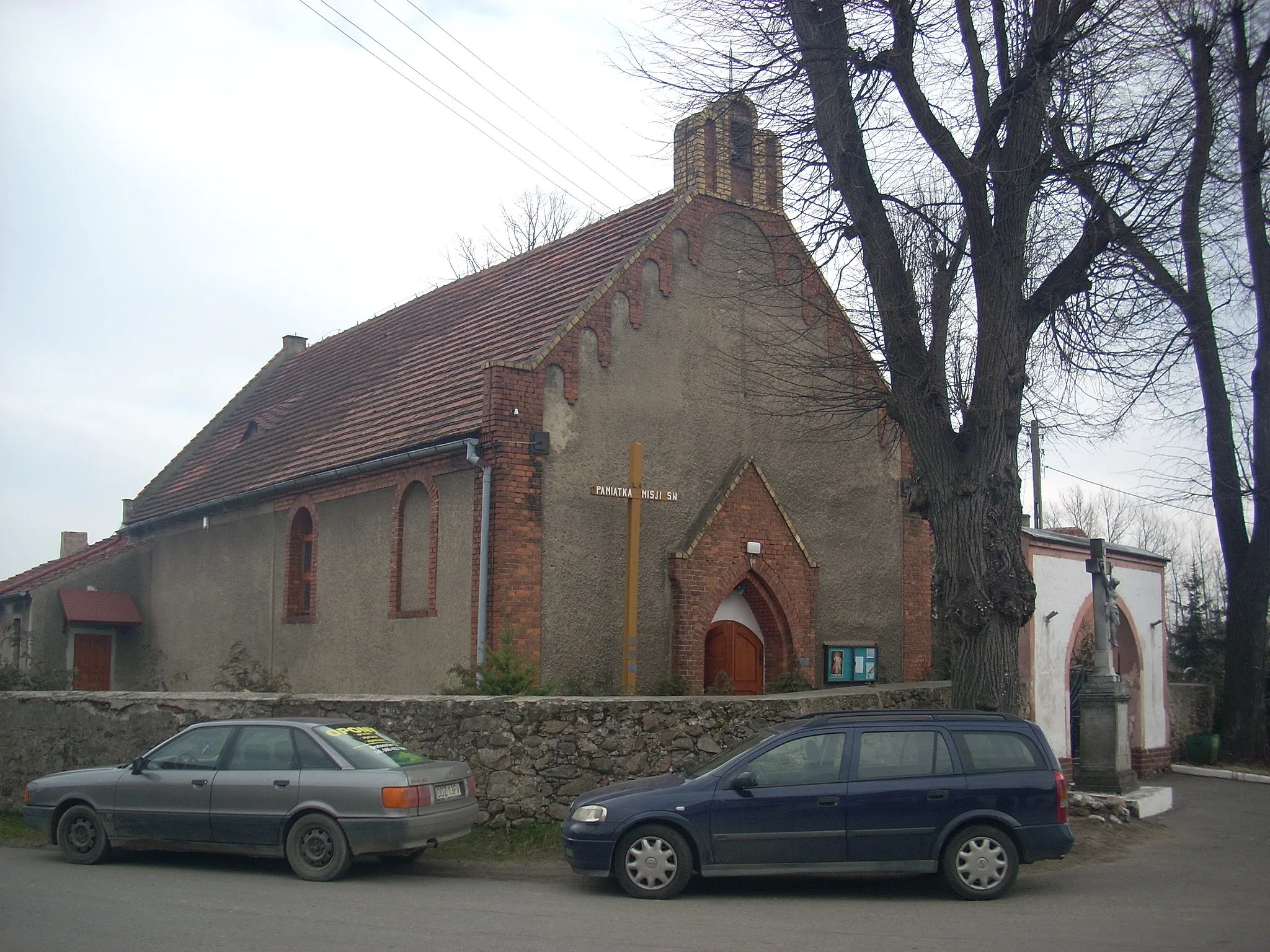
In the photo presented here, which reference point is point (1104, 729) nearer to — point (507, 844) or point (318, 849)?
point (507, 844)

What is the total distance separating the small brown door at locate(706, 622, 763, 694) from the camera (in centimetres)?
1822

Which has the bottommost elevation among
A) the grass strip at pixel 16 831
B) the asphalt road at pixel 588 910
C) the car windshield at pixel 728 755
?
the grass strip at pixel 16 831

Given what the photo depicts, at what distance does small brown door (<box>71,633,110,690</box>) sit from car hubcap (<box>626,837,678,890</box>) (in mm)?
17865

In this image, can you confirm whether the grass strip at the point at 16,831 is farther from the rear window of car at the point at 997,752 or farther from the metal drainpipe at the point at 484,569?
the rear window of car at the point at 997,752

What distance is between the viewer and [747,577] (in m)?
18.3

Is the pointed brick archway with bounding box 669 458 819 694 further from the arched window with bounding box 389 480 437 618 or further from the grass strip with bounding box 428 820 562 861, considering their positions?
the grass strip with bounding box 428 820 562 861

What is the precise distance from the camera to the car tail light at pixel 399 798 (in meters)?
10.5

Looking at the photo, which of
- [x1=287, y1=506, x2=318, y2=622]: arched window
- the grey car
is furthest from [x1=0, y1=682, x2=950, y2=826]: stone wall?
[x1=287, y1=506, x2=318, y2=622]: arched window

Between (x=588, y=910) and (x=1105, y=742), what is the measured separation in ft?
28.6

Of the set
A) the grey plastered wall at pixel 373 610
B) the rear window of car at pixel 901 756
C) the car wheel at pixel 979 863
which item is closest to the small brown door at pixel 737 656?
the grey plastered wall at pixel 373 610

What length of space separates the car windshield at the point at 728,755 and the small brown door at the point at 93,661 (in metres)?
17.8

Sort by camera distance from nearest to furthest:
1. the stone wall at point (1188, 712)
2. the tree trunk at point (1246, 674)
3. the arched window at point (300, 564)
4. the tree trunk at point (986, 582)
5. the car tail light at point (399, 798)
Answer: the car tail light at point (399, 798) < the tree trunk at point (986, 582) < the arched window at point (300, 564) < the tree trunk at point (1246, 674) < the stone wall at point (1188, 712)

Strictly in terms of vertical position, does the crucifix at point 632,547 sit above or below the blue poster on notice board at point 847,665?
above

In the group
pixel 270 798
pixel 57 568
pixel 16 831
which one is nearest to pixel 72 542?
pixel 57 568
